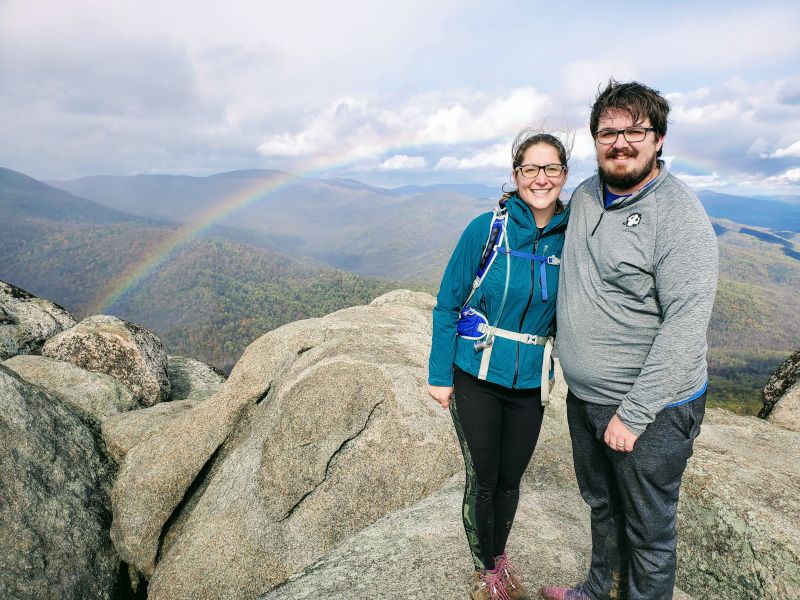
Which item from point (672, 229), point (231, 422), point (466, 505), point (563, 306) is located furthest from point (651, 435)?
point (231, 422)

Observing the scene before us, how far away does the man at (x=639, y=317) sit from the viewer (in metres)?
4.26

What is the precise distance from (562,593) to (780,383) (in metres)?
12.3

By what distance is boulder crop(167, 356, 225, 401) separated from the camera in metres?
24.2

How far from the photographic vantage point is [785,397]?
514 inches

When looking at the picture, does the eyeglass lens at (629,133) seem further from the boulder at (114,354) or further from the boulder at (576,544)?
the boulder at (114,354)

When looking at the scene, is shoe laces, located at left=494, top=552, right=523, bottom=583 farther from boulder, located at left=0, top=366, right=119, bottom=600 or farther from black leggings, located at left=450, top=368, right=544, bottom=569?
boulder, located at left=0, top=366, right=119, bottom=600

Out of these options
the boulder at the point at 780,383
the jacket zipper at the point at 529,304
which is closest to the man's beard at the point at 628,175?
the jacket zipper at the point at 529,304

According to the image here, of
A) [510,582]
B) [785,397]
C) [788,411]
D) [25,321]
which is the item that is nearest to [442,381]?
[510,582]

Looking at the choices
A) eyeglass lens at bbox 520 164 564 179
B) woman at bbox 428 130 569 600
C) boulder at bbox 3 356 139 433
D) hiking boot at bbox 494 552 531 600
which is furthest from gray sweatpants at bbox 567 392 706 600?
boulder at bbox 3 356 139 433

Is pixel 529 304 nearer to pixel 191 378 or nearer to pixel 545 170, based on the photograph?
pixel 545 170

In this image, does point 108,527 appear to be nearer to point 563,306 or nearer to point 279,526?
point 279,526

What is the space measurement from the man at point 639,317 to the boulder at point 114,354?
1954 centimetres

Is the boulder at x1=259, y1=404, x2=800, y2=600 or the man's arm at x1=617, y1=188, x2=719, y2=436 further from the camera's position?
the boulder at x1=259, y1=404, x2=800, y2=600

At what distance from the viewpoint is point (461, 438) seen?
600 centimetres
